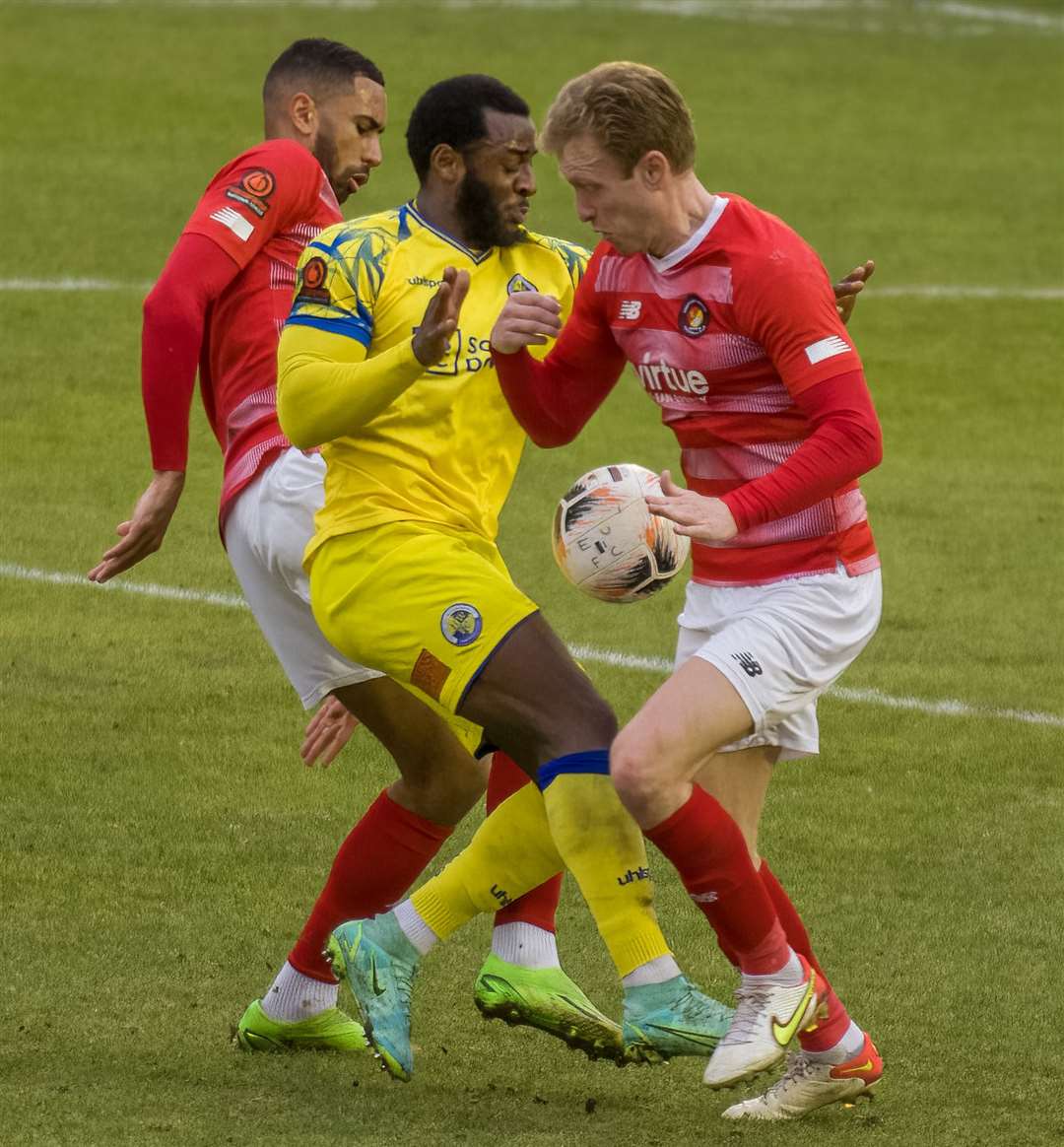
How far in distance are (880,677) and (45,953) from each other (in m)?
4.16

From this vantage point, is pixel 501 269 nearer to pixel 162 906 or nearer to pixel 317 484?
pixel 317 484

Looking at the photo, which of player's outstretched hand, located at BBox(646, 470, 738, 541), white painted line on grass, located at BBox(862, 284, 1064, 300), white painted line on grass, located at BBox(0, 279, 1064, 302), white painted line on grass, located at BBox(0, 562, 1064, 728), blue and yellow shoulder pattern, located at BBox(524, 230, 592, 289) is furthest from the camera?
white painted line on grass, located at BBox(862, 284, 1064, 300)

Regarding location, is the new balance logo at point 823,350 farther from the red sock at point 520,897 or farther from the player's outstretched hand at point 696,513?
the red sock at point 520,897

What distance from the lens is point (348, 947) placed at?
574 cm

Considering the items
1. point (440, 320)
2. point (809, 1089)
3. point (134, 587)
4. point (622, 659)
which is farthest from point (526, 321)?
point (134, 587)

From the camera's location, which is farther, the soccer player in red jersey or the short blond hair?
the short blond hair

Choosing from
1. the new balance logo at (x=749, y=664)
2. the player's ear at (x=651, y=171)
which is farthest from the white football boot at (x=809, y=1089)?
the player's ear at (x=651, y=171)

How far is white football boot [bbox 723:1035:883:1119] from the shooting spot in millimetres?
5477

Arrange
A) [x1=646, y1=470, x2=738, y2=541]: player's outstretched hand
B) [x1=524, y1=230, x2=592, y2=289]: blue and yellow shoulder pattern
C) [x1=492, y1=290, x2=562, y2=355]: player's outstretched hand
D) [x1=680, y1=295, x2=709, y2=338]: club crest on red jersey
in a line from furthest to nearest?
[x1=524, y1=230, x2=592, y2=289]: blue and yellow shoulder pattern, [x1=492, y1=290, x2=562, y2=355]: player's outstretched hand, [x1=680, y1=295, x2=709, y2=338]: club crest on red jersey, [x1=646, y1=470, x2=738, y2=541]: player's outstretched hand

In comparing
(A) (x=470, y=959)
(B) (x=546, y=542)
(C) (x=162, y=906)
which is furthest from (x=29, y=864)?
(B) (x=546, y=542)

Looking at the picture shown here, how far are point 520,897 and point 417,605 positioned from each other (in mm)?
861

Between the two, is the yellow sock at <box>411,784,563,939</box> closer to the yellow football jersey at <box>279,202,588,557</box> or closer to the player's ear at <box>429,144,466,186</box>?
the yellow football jersey at <box>279,202,588,557</box>

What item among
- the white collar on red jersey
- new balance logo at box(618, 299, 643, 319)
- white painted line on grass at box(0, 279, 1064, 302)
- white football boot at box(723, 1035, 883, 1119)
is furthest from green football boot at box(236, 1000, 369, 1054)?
white painted line on grass at box(0, 279, 1064, 302)

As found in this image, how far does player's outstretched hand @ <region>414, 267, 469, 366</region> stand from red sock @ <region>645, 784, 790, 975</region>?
1118 mm
